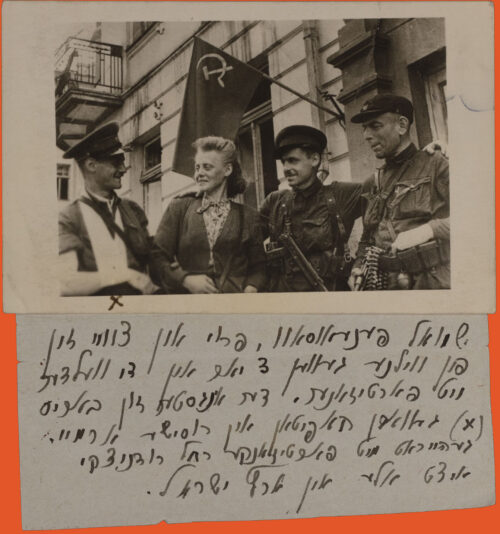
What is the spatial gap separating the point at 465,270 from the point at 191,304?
1143mm

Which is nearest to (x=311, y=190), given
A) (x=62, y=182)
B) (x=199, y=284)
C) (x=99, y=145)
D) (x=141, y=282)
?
(x=199, y=284)

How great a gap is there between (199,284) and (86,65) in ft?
3.33

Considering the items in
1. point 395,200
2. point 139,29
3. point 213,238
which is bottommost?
point 213,238

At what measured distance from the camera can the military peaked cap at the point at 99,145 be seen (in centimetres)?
285

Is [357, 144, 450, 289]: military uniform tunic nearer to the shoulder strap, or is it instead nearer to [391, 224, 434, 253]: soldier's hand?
[391, 224, 434, 253]: soldier's hand

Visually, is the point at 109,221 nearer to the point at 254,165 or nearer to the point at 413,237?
the point at 254,165

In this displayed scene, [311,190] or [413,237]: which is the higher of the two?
[311,190]

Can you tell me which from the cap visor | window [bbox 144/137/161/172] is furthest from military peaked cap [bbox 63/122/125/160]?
the cap visor

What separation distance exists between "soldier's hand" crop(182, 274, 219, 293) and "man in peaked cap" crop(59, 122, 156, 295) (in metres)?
0.15

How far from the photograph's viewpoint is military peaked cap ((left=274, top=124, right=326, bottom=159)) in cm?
283

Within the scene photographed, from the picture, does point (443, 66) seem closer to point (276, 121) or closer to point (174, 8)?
point (276, 121)

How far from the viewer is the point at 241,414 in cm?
286

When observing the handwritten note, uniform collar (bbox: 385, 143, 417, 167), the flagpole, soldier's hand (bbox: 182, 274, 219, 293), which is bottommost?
the handwritten note

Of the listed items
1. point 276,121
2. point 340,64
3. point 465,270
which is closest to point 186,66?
point 276,121
